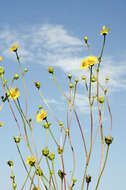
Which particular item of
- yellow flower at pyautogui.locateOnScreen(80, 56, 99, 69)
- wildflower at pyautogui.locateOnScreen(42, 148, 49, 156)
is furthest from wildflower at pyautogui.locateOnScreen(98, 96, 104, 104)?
wildflower at pyautogui.locateOnScreen(42, 148, 49, 156)

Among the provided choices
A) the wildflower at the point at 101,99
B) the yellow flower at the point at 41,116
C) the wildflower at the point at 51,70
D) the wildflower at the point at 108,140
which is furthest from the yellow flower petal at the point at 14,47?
the wildflower at the point at 108,140

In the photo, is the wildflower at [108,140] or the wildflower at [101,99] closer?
the wildflower at [108,140]

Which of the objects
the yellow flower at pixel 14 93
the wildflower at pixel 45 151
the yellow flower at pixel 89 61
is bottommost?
the wildflower at pixel 45 151

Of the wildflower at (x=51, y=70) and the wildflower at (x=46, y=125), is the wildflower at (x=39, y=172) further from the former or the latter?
the wildflower at (x=51, y=70)

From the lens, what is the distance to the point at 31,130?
3.49 feet

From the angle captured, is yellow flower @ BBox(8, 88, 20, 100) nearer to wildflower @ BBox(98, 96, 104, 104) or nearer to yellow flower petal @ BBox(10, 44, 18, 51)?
yellow flower petal @ BBox(10, 44, 18, 51)

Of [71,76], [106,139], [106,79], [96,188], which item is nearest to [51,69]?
[71,76]

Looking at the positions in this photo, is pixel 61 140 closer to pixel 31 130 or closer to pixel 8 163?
pixel 31 130

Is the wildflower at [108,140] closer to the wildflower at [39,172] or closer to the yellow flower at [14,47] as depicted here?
the wildflower at [39,172]

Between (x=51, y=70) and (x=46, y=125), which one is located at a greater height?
(x=51, y=70)

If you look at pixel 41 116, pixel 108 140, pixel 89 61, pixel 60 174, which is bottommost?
pixel 60 174

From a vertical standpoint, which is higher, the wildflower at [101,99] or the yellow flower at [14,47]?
the yellow flower at [14,47]

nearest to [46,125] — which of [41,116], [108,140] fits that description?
[41,116]

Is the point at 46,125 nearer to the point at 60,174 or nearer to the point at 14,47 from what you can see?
the point at 60,174
